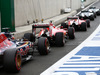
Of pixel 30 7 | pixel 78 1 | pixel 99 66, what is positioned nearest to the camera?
pixel 99 66

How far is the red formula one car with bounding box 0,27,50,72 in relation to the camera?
995 centimetres

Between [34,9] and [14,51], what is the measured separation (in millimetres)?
18720

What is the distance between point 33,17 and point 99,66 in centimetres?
1748

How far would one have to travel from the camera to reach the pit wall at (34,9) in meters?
24.7

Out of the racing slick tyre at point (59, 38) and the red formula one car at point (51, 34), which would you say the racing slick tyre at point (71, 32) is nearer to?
the red formula one car at point (51, 34)

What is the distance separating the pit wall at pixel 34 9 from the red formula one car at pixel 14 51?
1085cm

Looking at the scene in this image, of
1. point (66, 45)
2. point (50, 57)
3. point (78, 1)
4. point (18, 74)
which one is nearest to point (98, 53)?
point (50, 57)

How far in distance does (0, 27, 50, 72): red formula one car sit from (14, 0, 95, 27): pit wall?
10.9 m

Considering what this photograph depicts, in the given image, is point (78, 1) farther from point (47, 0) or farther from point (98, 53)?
point (98, 53)

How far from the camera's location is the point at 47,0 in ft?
111

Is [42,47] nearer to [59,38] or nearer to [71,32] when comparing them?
[59,38]

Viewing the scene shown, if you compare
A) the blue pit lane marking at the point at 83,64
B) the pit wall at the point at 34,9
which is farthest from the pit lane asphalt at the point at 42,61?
the pit wall at the point at 34,9

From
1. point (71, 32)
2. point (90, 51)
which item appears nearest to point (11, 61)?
point (90, 51)

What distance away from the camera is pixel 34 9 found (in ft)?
94.0
